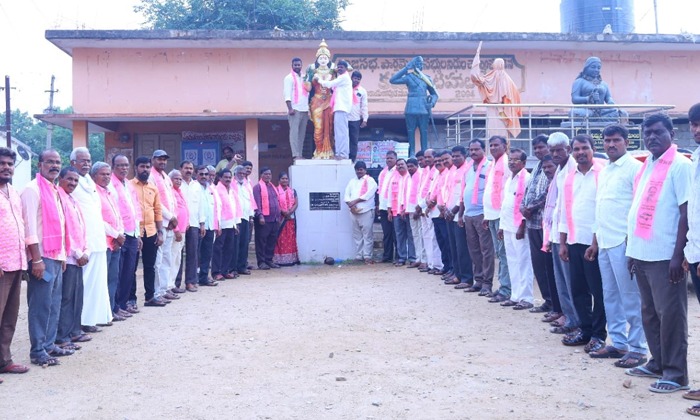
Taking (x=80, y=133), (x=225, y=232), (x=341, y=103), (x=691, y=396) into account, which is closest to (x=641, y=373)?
(x=691, y=396)

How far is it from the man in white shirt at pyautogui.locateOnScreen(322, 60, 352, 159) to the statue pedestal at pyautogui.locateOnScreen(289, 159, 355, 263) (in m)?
0.50

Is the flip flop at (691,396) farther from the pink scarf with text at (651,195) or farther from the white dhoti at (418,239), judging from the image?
the white dhoti at (418,239)

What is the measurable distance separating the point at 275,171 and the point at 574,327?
40.3 ft

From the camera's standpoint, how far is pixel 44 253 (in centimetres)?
552

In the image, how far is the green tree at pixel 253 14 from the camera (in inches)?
1043

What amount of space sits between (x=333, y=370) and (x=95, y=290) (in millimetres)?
3008

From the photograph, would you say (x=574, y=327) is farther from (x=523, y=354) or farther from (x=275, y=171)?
(x=275, y=171)

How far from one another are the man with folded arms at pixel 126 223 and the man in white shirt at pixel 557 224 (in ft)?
14.6

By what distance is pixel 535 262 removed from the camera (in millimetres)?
7098

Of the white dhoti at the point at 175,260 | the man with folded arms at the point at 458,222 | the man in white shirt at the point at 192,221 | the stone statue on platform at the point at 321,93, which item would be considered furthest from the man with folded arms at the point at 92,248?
the stone statue on platform at the point at 321,93

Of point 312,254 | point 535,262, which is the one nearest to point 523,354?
point 535,262

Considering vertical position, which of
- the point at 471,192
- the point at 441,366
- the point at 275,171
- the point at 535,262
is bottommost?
the point at 441,366

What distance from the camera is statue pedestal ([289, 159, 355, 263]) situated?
1337 centimetres

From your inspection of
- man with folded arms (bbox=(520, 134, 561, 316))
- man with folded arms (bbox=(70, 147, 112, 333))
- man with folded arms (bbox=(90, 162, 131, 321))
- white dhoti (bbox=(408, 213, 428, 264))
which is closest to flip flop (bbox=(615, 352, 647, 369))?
man with folded arms (bbox=(520, 134, 561, 316))
